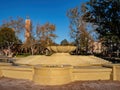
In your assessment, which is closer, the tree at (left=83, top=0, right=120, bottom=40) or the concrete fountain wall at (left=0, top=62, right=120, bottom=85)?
the concrete fountain wall at (left=0, top=62, right=120, bottom=85)

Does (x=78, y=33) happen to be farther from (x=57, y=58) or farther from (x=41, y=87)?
(x=41, y=87)

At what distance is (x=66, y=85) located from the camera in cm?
1020

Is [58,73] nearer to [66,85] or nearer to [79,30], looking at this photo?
[66,85]

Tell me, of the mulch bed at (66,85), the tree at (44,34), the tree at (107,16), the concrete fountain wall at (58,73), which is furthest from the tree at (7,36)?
the mulch bed at (66,85)

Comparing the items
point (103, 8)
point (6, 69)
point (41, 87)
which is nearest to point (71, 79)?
point (41, 87)

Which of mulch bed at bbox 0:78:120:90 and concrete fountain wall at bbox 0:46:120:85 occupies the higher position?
concrete fountain wall at bbox 0:46:120:85

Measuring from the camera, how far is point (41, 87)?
32.3 ft

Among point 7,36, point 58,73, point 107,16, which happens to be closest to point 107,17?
point 107,16

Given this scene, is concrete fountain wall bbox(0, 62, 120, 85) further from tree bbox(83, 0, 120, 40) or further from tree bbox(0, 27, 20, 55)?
tree bbox(0, 27, 20, 55)

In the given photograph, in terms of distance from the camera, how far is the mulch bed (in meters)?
9.70

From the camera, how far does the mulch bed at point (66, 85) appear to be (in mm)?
9695

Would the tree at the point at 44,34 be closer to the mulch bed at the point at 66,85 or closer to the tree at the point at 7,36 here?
the tree at the point at 7,36

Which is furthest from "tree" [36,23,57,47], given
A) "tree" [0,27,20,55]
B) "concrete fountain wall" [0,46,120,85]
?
"concrete fountain wall" [0,46,120,85]

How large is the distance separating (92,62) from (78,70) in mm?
3058
